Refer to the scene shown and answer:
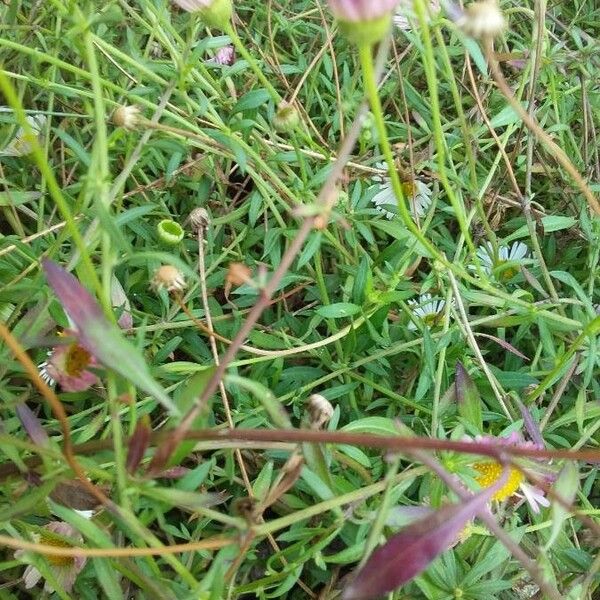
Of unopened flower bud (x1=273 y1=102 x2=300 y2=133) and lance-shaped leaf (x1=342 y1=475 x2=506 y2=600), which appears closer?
lance-shaped leaf (x1=342 y1=475 x2=506 y2=600)

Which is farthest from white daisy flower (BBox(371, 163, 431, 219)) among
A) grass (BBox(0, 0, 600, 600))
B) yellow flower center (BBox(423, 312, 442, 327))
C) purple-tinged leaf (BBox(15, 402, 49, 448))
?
purple-tinged leaf (BBox(15, 402, 49, 448))

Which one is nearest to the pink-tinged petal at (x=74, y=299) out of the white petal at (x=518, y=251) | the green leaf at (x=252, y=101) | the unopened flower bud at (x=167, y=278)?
the unopened flower bud at (x=167, y=278)

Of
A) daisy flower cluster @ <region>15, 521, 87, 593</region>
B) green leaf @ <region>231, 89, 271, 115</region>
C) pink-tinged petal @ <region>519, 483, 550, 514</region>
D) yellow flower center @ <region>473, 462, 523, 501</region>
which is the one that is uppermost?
green leaf @ <region>231, 89, 271, 115</region>

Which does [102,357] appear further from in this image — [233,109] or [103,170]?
[233,109]

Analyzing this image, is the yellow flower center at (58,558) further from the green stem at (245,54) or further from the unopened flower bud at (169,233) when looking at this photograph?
the green stem at (245,54)

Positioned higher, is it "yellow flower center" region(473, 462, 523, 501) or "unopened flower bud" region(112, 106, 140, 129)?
"unopened flower bud" region(112, 106, 140, 129)

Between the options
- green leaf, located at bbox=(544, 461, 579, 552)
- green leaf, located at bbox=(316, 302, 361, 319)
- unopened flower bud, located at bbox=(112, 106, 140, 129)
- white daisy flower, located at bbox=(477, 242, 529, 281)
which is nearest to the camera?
green leaf, located at bbox=(544, 461, 579, 552)

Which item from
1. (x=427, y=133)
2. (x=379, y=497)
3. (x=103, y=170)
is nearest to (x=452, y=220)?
(x=427, y=133)

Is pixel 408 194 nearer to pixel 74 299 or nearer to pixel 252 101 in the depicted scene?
pixel 252 101

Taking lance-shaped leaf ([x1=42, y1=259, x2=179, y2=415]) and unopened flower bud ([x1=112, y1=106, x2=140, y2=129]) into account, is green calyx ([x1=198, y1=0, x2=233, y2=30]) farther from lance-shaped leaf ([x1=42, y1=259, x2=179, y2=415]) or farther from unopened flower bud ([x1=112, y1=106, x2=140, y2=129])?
lance-shaped leaf ([x1=42, y1=259, x2=179, y2=415])
